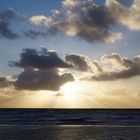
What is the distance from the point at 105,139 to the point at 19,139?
5.94m

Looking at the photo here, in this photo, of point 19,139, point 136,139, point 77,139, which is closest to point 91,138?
point 77,139

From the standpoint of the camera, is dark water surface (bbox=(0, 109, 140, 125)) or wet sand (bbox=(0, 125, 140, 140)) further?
dark water surface (bbox=(0, 109, 140, 125))

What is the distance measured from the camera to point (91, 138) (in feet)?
98.0

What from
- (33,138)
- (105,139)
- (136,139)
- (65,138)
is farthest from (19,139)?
(136,139)

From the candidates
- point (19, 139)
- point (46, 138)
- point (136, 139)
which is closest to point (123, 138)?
point (136, 139)

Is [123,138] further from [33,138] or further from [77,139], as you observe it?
[33,138]

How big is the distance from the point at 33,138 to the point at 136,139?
284 inches

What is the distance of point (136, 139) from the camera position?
95.1 ft

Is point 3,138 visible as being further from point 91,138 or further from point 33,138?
point 91,138

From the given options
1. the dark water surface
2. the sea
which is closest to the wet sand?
the sea

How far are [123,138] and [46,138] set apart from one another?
547 cm

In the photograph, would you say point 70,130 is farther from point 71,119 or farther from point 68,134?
point 71,119

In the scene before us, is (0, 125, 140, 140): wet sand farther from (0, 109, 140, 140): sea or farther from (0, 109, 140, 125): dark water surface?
(0, 109, 140, 125): dark water surface

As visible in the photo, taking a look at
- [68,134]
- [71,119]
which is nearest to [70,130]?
[68,134]
